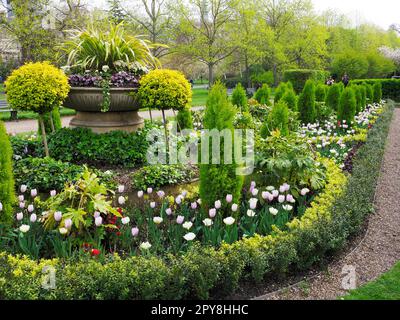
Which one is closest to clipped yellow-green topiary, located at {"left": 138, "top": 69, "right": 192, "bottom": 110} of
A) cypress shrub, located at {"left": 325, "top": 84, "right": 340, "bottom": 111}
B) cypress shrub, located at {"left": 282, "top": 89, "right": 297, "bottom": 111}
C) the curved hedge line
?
the curved hedge line

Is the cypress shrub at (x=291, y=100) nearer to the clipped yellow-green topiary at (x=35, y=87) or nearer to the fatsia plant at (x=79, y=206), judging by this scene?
the clipped yellow-green topiary at (x=35, y=87)

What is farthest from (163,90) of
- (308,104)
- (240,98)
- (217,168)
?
(308,104)

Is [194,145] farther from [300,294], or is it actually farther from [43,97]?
[300,294]

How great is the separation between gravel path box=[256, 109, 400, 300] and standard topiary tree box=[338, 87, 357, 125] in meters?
5.02

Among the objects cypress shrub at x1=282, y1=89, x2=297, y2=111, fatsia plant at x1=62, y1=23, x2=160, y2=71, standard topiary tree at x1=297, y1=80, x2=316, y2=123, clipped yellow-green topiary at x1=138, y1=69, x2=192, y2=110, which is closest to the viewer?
clipped yellow-green topiary at x1=138, y1=69, x2=192, y2=110

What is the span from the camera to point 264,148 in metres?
5.52

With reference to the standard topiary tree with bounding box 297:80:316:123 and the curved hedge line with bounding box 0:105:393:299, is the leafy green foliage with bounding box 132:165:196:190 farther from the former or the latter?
the standard topiary tree with bounding box 297:80:316:123

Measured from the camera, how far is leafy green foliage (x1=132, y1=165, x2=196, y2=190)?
5.12m

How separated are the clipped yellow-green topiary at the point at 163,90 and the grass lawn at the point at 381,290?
3506 mm

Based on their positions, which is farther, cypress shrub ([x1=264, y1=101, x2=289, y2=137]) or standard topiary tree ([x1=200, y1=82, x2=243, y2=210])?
cypress shrub ([x1=264, y1=101, x2=289, y2=137])

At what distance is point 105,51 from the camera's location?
6.41 meters

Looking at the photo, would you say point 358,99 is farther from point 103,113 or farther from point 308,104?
point 103,113

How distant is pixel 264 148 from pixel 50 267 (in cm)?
339
